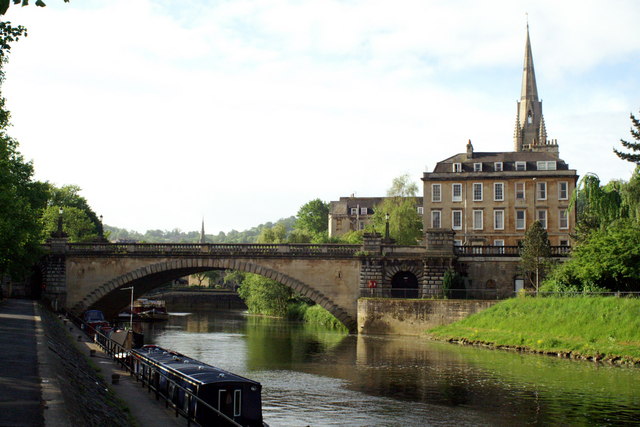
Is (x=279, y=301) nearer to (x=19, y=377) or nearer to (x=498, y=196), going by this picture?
(x=498, y=196)

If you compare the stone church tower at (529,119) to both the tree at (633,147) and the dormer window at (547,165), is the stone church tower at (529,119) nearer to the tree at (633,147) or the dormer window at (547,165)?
the dormer window at (547,165)

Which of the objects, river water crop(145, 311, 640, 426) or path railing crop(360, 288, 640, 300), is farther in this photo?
path railing crop(360, 288, 640, 300)

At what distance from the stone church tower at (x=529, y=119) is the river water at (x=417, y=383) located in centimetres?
9777

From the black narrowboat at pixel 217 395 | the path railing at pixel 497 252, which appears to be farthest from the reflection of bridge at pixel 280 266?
the black narrowboat at pixel 217 395

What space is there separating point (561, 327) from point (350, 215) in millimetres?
105646

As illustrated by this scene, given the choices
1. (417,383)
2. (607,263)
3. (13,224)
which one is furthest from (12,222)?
(607,263)

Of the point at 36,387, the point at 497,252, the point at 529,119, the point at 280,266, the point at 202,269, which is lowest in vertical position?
the point at 36,387

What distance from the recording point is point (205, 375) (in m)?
25.5

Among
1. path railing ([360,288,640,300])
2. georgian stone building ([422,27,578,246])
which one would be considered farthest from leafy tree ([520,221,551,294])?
georgian stone building ([422,27,578,246])

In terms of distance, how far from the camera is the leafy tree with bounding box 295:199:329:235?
18175 centimetres

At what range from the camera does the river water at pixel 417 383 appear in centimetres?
2978

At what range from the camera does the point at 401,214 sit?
93188mm

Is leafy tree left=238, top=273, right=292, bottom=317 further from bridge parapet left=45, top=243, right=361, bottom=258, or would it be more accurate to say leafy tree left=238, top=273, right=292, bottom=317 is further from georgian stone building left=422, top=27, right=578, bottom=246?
bridge parapet left=45, top=243, right=361, bottom=258

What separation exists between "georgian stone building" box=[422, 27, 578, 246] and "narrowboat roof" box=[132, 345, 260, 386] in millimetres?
51501
